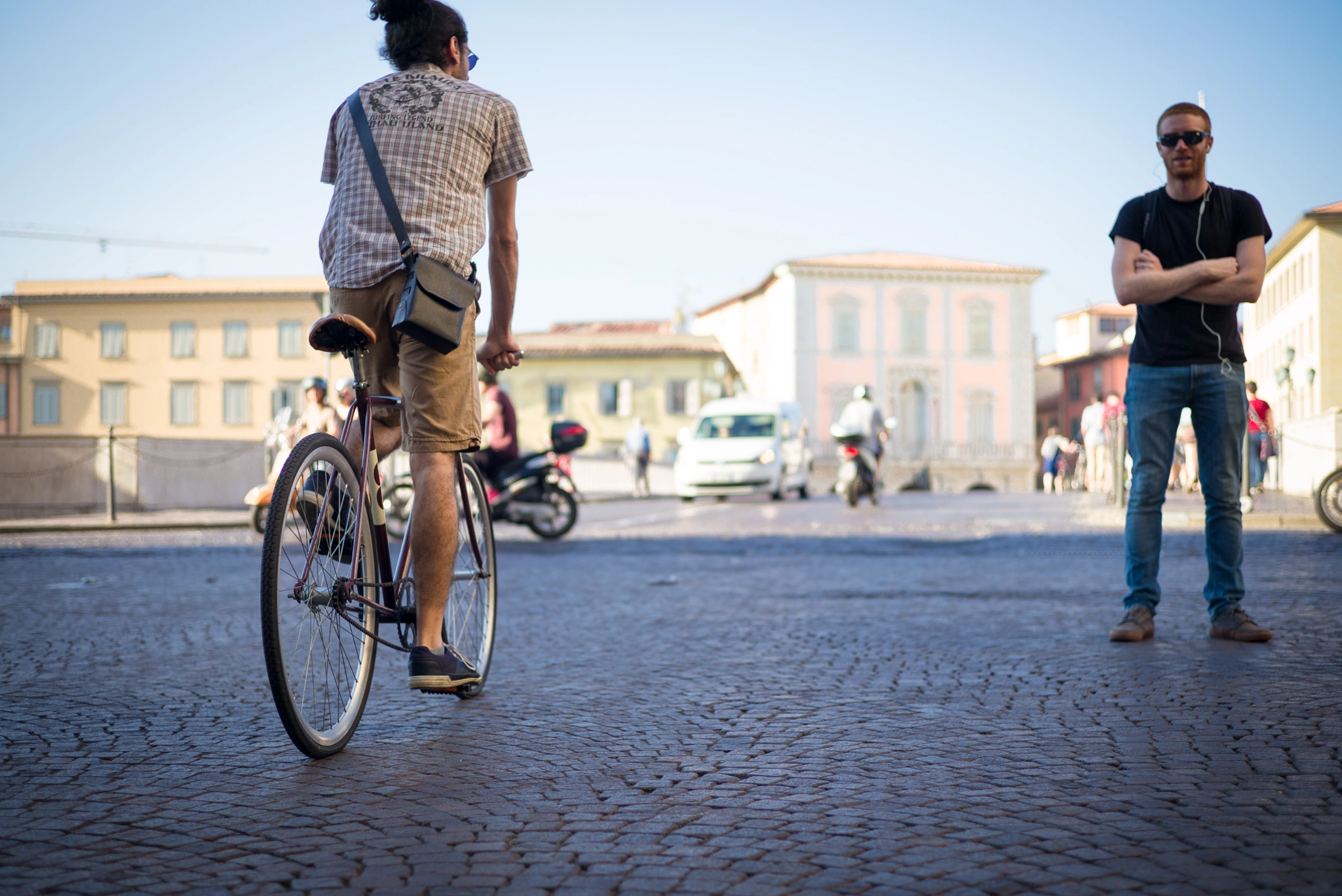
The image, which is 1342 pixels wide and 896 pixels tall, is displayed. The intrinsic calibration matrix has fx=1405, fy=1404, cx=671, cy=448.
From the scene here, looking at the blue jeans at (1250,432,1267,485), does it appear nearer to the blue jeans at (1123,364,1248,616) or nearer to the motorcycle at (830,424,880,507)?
the motorcycle at (830,424,880,507)

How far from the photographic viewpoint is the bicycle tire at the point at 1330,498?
1224 centimetres

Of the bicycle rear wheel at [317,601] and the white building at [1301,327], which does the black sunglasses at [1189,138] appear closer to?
the bicycle rear wheel at [317,601]

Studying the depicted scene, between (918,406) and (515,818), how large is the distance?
67.9m

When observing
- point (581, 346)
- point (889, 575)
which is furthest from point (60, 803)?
point (581, 346)

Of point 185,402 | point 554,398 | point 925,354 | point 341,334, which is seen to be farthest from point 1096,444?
point 185,402

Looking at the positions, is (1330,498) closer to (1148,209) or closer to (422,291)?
(1148,209)

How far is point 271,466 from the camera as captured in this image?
974 inches

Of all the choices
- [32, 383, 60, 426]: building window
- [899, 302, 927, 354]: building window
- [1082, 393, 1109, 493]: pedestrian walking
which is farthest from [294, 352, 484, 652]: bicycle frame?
[899, 302, 927, 354]: building window

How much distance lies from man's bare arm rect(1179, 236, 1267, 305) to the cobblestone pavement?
132 centimetres

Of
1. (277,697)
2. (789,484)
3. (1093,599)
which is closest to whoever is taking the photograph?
(277,697)

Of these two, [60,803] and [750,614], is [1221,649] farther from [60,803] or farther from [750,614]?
[60,803]

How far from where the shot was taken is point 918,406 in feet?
228

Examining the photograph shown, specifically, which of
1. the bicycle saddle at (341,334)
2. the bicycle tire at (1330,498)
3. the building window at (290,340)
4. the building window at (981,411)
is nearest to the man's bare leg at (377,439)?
the bicycle saddle at (341,334)

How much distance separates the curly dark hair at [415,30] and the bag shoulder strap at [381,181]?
29cm
